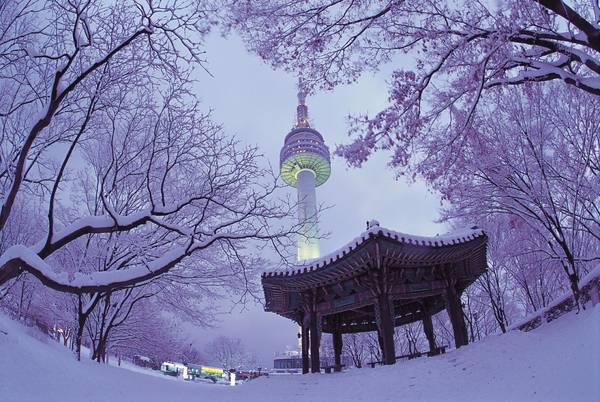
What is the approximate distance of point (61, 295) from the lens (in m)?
18.3

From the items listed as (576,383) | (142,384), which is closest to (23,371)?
(142,384)

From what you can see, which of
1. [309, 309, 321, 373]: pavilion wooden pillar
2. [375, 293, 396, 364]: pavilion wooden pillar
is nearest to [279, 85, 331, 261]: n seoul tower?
[309, 309, 321, 373]: pavilion wooden pillar

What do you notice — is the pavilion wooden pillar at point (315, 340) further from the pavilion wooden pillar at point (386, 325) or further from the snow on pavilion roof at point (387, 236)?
the pavilion wooden pillar at point (386, 325)

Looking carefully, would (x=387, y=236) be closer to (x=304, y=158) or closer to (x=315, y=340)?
(x=315, y=340)

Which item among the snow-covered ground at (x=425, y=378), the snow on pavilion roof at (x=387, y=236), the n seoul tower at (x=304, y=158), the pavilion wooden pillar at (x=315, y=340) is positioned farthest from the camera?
the n seoul tower at (x=304, y=158)

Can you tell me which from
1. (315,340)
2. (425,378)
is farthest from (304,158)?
(425,378)

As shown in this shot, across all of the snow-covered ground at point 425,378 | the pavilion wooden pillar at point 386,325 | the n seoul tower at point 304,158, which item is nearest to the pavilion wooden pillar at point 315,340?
the snow-covered ground at point 425,378

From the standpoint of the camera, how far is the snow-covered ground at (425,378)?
5914 millimetres

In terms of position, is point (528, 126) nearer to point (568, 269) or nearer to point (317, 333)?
point (568, 269)

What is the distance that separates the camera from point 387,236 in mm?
10883

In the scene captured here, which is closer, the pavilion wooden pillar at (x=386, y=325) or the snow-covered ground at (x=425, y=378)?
the snow-covered ground at (x=425, y=378)

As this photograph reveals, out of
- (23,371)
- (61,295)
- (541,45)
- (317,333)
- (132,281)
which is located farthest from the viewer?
(61,295)

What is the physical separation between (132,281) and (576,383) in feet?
22.0

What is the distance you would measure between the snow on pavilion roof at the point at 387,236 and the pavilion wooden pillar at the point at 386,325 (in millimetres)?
1984
